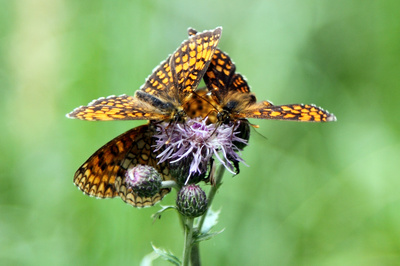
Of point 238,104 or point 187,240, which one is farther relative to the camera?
point 238,104

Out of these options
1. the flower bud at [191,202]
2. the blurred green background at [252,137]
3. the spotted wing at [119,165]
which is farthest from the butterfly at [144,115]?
the blurred green background at [252,137]

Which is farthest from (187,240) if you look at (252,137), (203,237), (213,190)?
(252,137)

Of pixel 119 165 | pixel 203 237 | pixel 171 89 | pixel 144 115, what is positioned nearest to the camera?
pixel 203 237

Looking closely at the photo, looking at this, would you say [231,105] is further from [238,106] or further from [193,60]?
[193,60]

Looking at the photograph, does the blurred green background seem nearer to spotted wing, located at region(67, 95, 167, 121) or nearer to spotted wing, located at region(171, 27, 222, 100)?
spotted wing, located at region(171, 27, 222, 100)

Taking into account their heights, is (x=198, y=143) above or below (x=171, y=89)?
below

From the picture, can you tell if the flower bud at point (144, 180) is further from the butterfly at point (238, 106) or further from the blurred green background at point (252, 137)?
the blurred green background at point (252, 137)

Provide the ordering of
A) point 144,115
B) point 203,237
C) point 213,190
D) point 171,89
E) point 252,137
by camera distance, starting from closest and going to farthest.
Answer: point 203,237
point 144,115
point 213,190
point 171,89
point 252,137

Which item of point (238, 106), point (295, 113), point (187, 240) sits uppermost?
point (238, 106)
